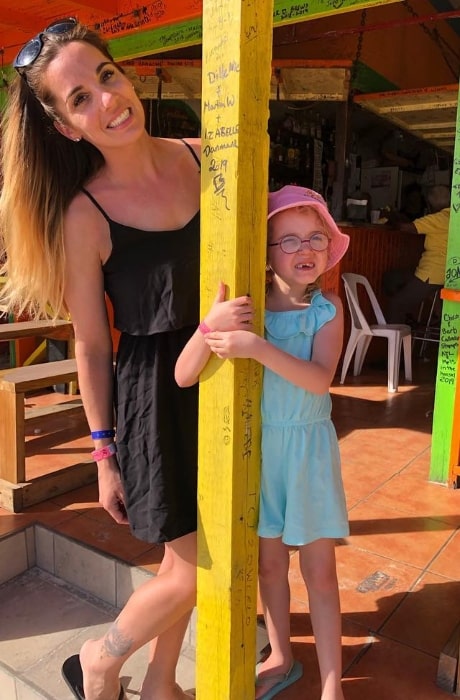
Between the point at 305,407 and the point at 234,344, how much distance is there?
37 cm

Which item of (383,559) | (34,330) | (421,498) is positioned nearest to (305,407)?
(383,559)

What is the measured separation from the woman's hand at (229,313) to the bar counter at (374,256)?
435 centimetres

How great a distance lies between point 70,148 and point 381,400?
3917 mm

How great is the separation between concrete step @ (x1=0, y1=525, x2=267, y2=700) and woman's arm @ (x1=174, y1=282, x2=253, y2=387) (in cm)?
116

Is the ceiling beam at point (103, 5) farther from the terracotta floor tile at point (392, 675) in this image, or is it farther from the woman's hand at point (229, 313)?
the terracotta floor tile at point (392, 675)

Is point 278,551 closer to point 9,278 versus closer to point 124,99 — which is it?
point 9,278

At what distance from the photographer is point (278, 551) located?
5.72 ft

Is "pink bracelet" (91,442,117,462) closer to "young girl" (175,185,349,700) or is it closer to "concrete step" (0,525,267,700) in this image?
"young girl" (175,185,349,700)

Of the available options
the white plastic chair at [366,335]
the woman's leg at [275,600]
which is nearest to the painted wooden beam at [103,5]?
the white plastic chair at [366,335]

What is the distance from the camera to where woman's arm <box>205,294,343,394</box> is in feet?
4.25

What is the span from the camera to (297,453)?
5.13 feet

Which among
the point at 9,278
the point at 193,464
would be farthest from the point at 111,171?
the point at 193,464

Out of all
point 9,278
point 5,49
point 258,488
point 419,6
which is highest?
point 419,6

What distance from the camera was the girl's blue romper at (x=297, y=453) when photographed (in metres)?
1.55
